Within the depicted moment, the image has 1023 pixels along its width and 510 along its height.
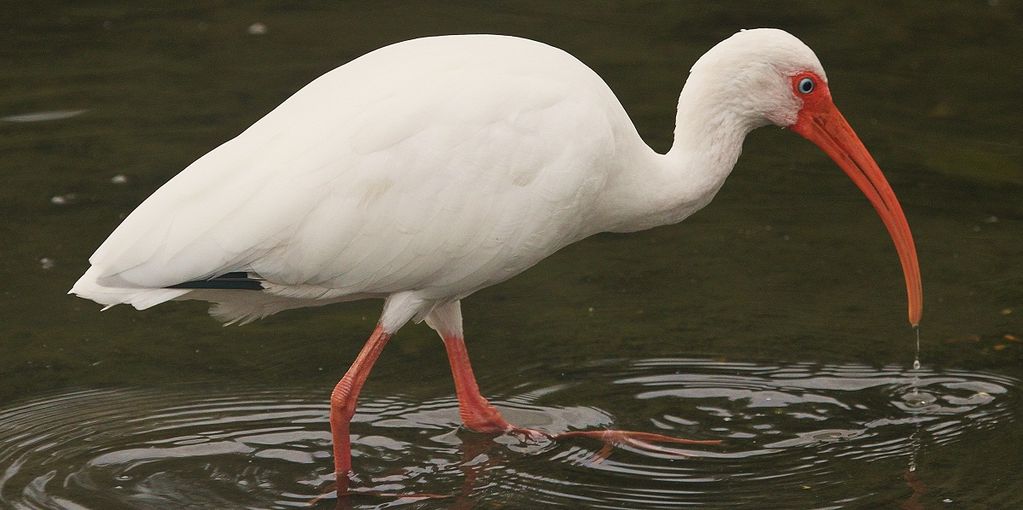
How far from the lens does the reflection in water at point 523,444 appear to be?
20.5ft

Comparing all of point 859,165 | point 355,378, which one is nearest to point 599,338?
point 859,165

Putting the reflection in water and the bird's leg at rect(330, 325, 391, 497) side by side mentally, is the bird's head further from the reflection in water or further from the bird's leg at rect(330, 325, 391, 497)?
the bird's leg at rect(330, 325, 391, 497)

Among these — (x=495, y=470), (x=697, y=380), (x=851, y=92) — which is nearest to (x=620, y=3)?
(x=851, y=92)

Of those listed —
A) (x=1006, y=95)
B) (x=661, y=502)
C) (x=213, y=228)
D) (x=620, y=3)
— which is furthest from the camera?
(x=620, y=3)

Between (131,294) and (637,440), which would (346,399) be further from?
(637,440)

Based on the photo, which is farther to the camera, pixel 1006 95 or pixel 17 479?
pixel 1006 95

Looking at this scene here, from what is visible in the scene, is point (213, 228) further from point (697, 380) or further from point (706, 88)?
point (697, 380)

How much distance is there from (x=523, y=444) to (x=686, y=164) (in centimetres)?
140

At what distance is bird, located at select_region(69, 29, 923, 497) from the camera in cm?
582

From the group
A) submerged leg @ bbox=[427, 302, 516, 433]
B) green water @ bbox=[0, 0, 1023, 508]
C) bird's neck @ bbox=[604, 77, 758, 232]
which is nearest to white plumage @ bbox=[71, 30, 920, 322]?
bird's neck @ bbox=[604, 77, 758, 232]

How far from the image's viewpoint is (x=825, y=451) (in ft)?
21.4

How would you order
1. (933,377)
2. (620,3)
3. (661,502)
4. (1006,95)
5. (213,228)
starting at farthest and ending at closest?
(620,3)
(1006,95)
(933,377)
(661,502)
(213,228)

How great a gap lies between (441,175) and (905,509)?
2.17 m

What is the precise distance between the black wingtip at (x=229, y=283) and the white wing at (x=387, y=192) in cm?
3
